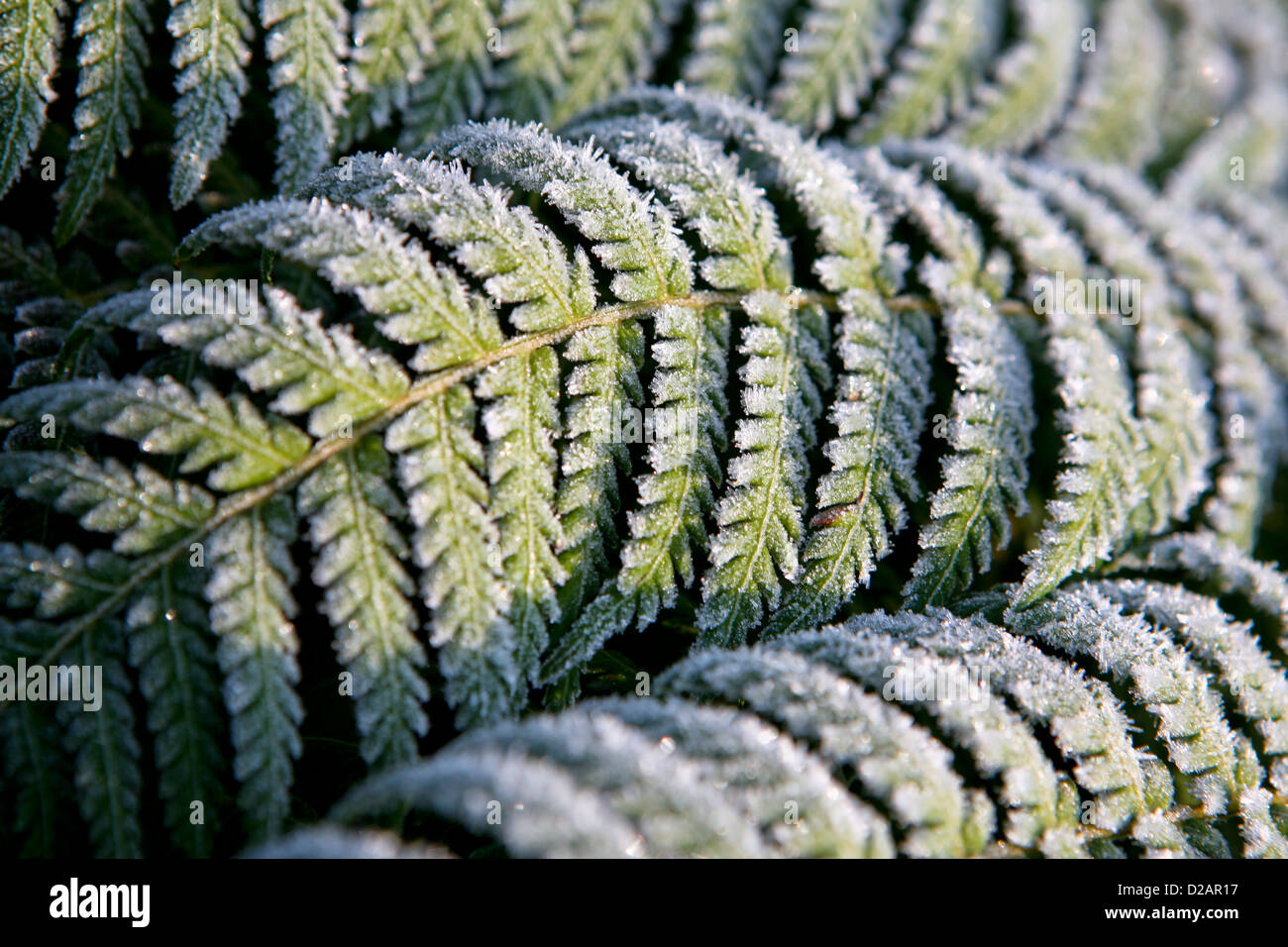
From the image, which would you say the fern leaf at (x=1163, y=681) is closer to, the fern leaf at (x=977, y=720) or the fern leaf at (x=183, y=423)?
the fern leaf at (x=977, y=720)

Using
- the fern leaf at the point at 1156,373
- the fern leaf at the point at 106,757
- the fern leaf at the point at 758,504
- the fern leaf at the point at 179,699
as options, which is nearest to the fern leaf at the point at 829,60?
the fern leaf at the point at 1156,373

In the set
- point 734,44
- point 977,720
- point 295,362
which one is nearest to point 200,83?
point 295,362

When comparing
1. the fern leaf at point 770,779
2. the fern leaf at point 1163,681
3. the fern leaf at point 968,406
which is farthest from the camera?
the fern leaf at point 968,406

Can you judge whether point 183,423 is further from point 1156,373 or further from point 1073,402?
point 1156,373

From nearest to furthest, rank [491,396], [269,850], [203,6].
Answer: [269,850]
[491,396]
[203,6]

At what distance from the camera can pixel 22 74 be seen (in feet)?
4.90

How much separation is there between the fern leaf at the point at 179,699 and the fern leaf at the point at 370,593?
0.62 feet

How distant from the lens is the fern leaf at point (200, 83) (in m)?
1.57

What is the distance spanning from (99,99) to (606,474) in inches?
44.4

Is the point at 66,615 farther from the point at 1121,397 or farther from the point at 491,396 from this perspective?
the point at 1121,397

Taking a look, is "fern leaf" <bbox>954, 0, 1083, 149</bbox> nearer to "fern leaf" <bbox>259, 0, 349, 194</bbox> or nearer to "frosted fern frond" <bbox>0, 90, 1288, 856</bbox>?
"frosted fern frond" <bbox>0, 90, 1288, 856</bbox>
